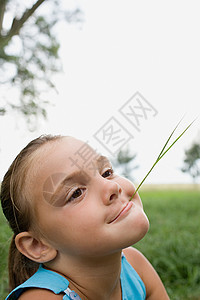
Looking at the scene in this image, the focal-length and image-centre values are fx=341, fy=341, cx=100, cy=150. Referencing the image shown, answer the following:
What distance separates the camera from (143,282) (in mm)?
1763

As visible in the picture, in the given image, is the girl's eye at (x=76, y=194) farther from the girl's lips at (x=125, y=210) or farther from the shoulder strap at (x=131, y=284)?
the shoulder strap at (x=131, y=284)

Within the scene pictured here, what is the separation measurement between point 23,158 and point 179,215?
14.4 ft

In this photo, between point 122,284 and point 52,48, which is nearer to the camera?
point 122,284

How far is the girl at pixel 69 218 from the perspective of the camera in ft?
3.90

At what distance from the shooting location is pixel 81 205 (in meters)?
1.21

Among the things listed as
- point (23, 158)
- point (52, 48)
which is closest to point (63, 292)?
point (23, 158)

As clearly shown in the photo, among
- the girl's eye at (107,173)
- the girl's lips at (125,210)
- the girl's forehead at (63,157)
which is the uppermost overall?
the girl's forehead at (63,157)

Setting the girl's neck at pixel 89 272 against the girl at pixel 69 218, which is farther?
the girl's neck at pixel 89 272

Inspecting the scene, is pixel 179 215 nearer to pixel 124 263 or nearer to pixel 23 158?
pixel 124 263

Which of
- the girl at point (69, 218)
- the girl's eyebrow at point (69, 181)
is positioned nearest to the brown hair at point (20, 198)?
the girl at point (69, 218)

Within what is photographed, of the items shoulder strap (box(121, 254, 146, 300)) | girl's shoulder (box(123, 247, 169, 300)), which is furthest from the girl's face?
girl's shoulder (box(123, 247, 169, 300))

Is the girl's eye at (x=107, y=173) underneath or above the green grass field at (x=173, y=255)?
above

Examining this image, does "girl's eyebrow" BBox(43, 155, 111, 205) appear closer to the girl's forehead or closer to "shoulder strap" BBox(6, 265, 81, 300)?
the girl's forehead

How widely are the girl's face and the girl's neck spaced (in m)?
A: 0.07
